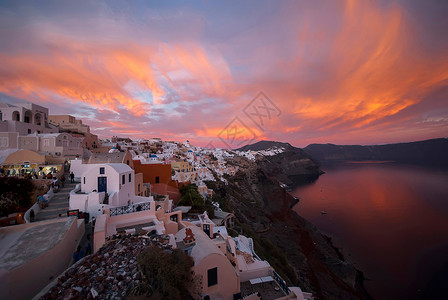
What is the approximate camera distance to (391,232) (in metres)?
29.1

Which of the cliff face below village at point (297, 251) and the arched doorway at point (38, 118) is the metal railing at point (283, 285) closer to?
the cliff face below village at point (297, 251)

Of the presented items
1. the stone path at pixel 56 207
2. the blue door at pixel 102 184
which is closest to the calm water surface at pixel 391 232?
the blue door at pixel 102 184

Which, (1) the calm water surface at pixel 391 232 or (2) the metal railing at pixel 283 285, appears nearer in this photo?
(2) the metal railing at pixel 283 285

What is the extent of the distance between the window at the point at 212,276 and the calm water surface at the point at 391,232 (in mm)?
19493

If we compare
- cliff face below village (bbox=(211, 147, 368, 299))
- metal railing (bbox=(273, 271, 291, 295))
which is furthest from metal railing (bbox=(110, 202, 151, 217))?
cliff face below village (bbox=(211, 147, 368, 299))

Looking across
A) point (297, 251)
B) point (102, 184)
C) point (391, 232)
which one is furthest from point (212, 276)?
point (391, 232)

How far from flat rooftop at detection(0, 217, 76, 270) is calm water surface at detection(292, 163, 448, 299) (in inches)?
953

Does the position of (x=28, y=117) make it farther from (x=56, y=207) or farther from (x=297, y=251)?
(x=297, y=251)

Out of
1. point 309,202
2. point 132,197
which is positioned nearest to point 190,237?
point 132,197

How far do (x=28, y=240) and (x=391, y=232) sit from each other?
40779mm

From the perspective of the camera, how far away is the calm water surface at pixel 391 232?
18.9 meters

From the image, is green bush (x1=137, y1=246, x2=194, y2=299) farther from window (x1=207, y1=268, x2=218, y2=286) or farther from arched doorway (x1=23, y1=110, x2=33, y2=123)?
arched doorway (x1=23, y1=110, x2=33, y2=123)

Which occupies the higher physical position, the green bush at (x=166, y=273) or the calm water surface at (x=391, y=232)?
the green bush at (x=166, y=273)

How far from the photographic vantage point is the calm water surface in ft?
62.0
